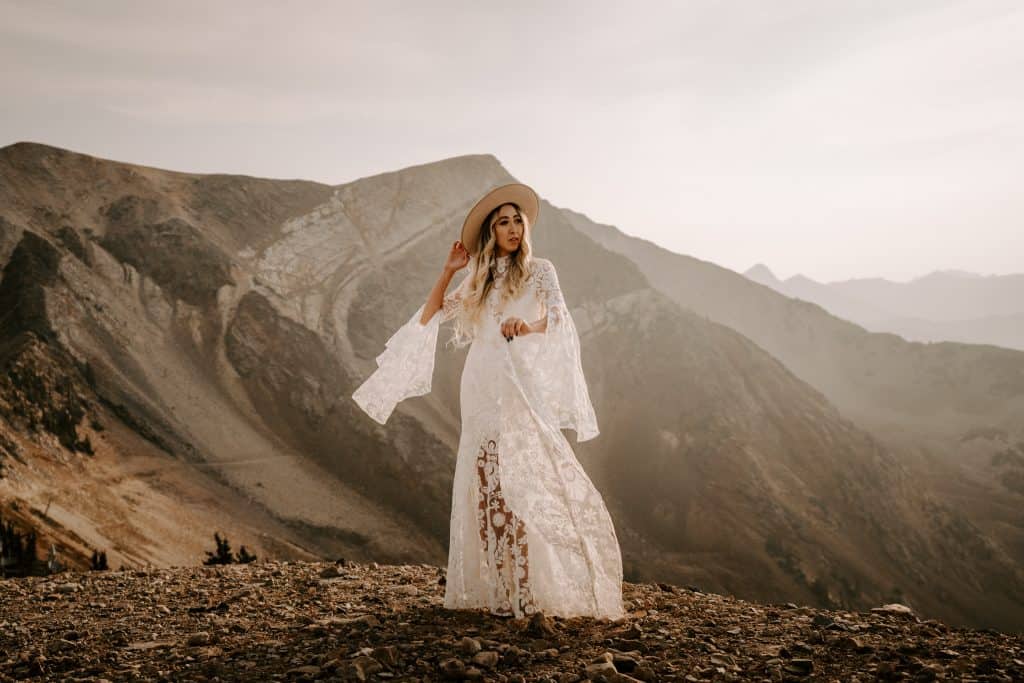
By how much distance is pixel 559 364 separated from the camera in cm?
461

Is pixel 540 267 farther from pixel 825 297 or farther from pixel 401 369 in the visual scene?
pixel 825 297

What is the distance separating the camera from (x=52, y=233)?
29688 millimetres

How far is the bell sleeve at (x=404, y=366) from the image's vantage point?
4969mm

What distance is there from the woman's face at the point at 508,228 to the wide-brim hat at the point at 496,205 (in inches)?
2.7

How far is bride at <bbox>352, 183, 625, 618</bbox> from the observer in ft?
13.8

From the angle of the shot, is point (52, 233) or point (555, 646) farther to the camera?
point (52, 233)

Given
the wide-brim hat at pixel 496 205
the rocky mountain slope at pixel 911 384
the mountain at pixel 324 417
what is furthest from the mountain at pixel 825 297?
the wide-brim hat at pixel 496 205

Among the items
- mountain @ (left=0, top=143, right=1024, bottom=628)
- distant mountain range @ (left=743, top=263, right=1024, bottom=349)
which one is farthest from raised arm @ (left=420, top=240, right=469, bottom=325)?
distant mountain range @ (left=743, top=263, right=1024, bottom=349)

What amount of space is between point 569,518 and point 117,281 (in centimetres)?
3121

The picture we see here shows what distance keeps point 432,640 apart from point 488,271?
95.3 inches

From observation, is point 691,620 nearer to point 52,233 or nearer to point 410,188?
point 52,233

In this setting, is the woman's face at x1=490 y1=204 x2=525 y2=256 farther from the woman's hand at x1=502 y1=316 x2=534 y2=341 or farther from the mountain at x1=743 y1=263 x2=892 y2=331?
the mountain at x1=743 y1=263 x2=892 y2=331

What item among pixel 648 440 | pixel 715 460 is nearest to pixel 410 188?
pixel 648 440

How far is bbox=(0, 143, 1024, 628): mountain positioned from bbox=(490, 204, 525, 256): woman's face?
569 inches
